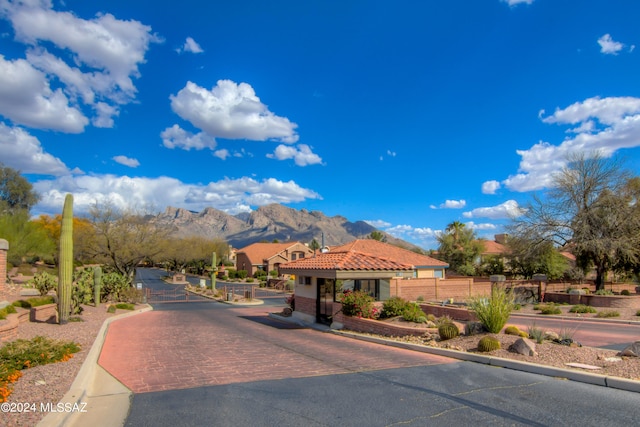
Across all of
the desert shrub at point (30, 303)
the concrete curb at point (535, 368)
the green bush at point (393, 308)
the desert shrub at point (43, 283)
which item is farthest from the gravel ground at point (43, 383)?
the green bush at point (393, 308)

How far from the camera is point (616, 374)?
8.13 m

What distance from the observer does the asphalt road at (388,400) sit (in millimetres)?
6156

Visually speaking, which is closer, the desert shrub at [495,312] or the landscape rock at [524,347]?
the landscape rock at [524,347]

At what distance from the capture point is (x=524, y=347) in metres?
10.0

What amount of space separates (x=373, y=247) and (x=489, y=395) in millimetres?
35038

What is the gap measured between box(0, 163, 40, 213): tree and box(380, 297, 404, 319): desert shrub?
2713 inches

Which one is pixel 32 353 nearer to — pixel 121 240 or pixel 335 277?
pixel 335 277

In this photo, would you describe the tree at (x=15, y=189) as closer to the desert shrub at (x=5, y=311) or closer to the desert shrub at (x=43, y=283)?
the desert shrub at (x=43, y=283)

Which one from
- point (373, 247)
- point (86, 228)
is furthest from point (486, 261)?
point (86, 228)

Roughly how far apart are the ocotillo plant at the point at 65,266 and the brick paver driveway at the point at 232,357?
2.39 metres

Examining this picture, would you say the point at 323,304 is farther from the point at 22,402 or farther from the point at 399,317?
the point at 22,402

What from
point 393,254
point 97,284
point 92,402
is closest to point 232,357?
point 92,402

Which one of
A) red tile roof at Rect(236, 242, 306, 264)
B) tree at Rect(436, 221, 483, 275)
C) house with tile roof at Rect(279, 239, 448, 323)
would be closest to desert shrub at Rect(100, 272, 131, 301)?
house with tile roof at Rect(279, 239, 448, 323)

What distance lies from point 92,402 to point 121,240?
39.5 m
